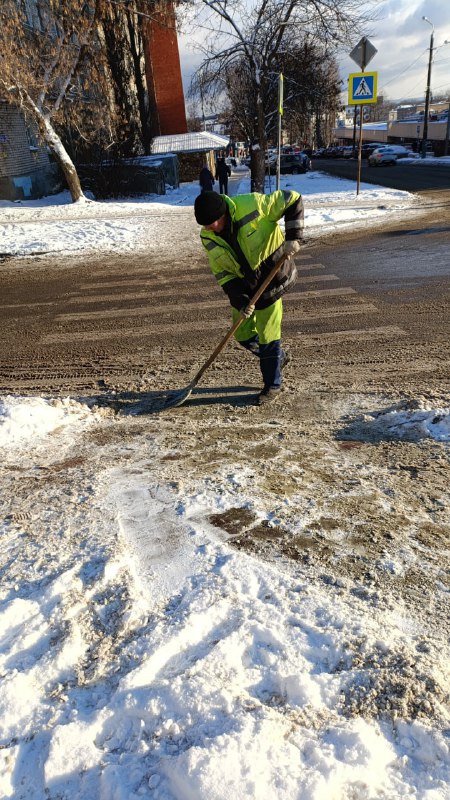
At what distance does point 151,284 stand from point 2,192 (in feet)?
51.3

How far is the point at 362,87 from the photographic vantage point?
12.8 metres

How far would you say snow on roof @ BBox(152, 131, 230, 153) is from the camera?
2767 centimetres

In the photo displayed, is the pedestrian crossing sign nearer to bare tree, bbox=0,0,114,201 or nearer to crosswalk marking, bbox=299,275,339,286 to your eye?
crosswalk marking, bbox=299,275,339,286

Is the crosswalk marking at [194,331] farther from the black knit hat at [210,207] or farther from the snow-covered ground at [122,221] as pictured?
the snow-covered ground at [122,221]

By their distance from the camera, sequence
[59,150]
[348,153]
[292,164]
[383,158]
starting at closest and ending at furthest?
1. [59,150]
2. [292,164]
3. [383,158]
4. [348,153]

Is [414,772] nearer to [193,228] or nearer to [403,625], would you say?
[403,625]

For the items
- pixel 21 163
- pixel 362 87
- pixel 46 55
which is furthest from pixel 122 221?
pixel 21 163

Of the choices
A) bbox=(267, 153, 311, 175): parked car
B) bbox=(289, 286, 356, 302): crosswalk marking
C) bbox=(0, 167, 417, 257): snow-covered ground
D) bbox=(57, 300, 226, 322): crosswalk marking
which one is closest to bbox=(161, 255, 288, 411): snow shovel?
bbox=(57, 300, 226, 322): crosswalk marking

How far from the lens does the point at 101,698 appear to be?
197 cm

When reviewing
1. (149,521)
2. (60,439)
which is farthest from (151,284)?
(149,521)

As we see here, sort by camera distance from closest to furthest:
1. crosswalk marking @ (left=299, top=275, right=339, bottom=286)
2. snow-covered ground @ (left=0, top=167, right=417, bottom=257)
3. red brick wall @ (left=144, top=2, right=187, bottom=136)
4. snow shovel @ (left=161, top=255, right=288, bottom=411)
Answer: snow shovel @ (left=161, top=255, right=288, bottom=411)
crosswalk marking @ (left=299, top=275, right=339, bottom=286)
snow-covered ground @ (left=0, top=167, right=417, bottom=257)
red brick wall @ (left=144, top=2, right=187, bottom=136)

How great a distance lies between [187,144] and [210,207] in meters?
27.6

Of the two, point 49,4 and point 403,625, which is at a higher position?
point 49,4

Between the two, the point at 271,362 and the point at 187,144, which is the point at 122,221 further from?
the point at 187,144
